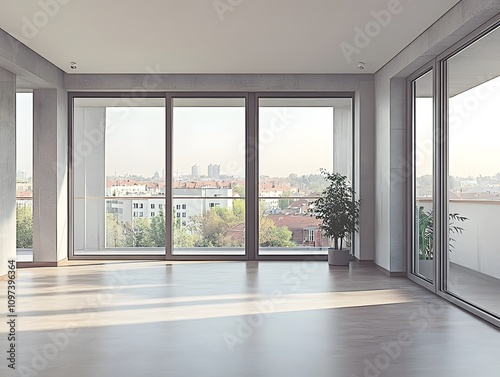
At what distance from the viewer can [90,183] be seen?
1102cm

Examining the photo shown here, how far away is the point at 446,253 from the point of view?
7.20m

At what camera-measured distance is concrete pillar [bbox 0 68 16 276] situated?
8.49 m

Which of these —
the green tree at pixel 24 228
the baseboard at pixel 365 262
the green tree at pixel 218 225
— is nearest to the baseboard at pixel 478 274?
the baseboard at pixel 365 262

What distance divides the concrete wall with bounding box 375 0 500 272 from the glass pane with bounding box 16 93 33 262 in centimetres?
541

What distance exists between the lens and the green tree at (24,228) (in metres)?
10.3

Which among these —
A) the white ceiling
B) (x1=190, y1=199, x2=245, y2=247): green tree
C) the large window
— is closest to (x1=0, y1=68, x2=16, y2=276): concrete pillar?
the white ceiling

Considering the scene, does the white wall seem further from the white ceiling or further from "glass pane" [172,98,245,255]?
"glass pane" [172,98,245,255]

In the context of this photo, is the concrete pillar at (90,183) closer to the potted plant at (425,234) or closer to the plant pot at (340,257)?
the plant pot at (340,257)

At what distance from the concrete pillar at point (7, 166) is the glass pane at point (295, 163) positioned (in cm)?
396

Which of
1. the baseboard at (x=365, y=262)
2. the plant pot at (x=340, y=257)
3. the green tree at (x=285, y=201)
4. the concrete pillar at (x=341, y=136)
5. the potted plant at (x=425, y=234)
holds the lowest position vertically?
the baseboard at (x=365, y=262)

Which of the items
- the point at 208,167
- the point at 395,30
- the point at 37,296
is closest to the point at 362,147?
the point at 208,167

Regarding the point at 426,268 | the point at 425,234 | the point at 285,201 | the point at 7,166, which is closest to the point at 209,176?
the point at 285,201

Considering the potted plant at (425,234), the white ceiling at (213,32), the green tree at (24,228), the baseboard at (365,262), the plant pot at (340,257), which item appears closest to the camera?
the white ceiling at (213,32)

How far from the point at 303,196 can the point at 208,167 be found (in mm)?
1654
